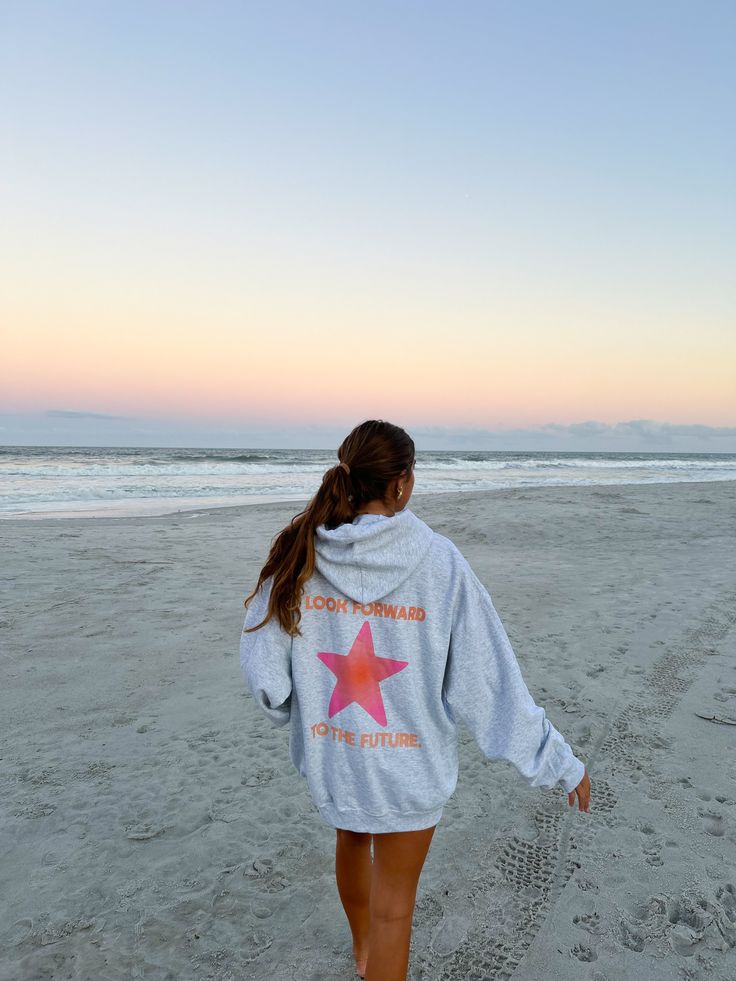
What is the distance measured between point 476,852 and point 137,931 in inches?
56.0

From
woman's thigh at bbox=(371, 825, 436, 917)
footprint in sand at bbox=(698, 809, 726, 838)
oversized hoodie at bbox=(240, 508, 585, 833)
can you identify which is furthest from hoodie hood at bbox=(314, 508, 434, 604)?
footprint in sand at bbox=(698, 809, 726, 838)

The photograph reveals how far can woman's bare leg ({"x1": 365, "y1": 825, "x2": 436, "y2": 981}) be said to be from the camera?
171 cm

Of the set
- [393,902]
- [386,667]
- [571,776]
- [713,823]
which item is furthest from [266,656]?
[713,823]

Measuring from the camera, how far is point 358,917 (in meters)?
2.09

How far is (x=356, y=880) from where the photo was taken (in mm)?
2000

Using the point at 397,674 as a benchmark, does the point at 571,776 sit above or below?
below

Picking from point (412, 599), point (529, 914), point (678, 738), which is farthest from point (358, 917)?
point (678, 738)

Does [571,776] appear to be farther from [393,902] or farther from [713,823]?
[713,823]

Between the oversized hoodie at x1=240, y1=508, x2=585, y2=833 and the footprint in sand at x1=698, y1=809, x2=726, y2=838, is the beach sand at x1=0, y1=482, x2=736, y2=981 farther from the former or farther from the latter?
the oversized hoodie at x1=240, y1=508, x2=585, y2=833

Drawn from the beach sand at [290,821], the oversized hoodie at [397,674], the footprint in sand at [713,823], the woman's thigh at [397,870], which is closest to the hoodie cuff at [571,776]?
the oversized hoodie at [397,674]

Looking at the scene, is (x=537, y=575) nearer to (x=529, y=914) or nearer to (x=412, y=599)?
(x=529, y=914)

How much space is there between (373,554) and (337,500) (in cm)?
19

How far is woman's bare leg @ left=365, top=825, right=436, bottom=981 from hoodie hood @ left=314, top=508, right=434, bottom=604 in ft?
2.36

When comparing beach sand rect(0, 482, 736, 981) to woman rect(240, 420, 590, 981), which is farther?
beach sand rect(0, 482, 736, 981)
